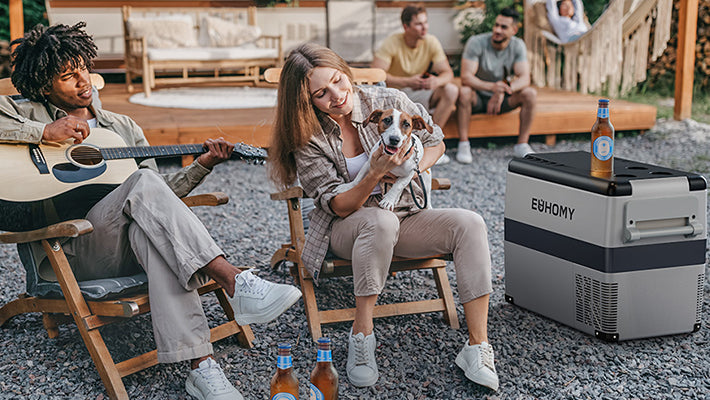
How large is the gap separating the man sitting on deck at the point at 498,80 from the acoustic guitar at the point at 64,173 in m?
3.01

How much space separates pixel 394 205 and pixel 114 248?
83 cm

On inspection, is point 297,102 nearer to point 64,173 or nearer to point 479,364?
point 64,173

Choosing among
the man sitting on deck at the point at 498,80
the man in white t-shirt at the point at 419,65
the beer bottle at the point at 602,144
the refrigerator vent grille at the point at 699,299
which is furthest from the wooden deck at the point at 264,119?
the refrigerator vent grille at the point at 699,299

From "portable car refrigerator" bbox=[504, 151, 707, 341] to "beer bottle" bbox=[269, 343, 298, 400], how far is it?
1015 mm

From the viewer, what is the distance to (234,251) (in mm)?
3320

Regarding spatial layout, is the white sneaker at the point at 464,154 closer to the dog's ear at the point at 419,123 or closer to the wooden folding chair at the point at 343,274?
the wooden folding chair at the point at 343,274

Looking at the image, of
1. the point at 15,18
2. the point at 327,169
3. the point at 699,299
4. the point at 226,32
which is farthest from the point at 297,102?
the point at 226,32

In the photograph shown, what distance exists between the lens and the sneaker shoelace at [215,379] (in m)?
1.98

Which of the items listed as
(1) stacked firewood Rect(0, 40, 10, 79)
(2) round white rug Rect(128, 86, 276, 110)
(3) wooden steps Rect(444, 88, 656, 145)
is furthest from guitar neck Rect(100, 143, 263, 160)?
(1) stacked firewood Rect(0, 40, 10, 79)

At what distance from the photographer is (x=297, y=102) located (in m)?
2.26

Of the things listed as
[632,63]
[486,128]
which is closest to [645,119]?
[632,63]

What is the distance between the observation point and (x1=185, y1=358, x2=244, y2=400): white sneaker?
77.8 inches

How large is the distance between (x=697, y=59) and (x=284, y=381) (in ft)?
22.3

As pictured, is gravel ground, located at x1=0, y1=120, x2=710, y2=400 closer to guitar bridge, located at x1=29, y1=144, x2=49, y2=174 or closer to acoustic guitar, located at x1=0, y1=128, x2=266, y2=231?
acoustic guitar, located at x1=0, y1=128, x2=266, y2=231
